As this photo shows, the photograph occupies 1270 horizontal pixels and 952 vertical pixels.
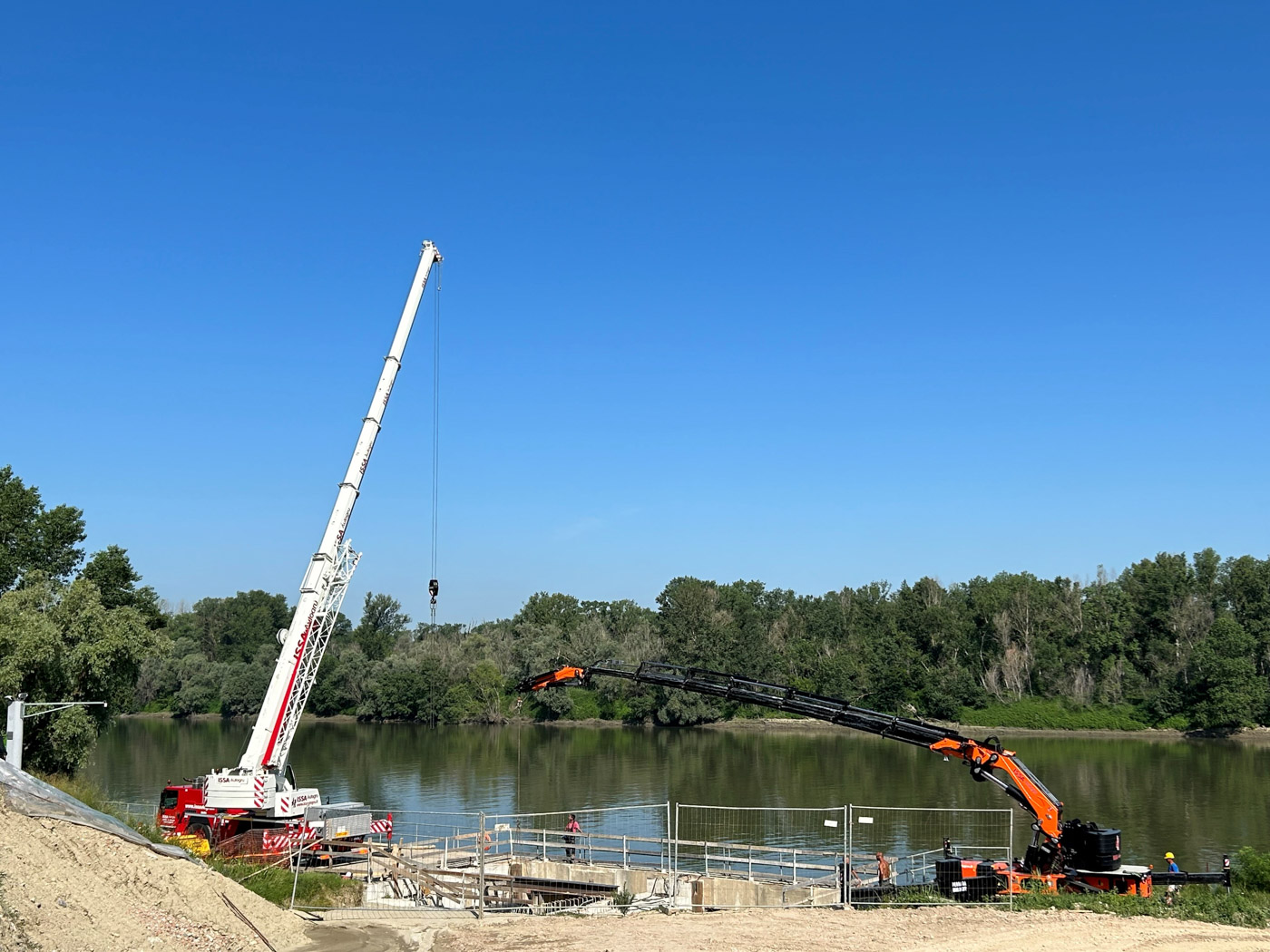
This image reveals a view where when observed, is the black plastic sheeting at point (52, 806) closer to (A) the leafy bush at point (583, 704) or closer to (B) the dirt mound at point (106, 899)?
(B) the dirt mound at point (106, 899)

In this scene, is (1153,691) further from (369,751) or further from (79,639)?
(79,639)

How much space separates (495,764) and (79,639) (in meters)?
37.3

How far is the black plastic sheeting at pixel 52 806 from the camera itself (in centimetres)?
1802

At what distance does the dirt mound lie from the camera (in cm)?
1532

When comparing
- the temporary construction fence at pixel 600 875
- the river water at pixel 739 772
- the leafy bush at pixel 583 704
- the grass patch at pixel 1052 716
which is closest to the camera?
the temporary construction fence at pixel 600 875

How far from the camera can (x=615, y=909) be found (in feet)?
81.1

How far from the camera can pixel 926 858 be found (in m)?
35.0

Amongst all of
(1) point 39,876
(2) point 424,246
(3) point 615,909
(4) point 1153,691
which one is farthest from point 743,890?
(4) point 1153,691

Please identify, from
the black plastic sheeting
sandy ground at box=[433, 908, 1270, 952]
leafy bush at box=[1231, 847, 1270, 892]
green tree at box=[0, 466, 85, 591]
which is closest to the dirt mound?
the black plastic sheeting

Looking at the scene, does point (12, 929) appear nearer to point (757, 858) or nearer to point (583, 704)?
point (757, 858)

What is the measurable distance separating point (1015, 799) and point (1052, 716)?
80.0 meters

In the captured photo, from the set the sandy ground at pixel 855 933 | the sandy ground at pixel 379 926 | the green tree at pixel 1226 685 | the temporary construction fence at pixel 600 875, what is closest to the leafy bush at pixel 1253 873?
the sandy ground at pixel 855 933

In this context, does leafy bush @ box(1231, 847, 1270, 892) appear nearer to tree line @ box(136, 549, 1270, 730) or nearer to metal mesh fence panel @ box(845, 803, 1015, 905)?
metal mesh fence panel @ box(845, 803, 1015, 905)

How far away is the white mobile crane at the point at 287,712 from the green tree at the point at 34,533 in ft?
93.6
